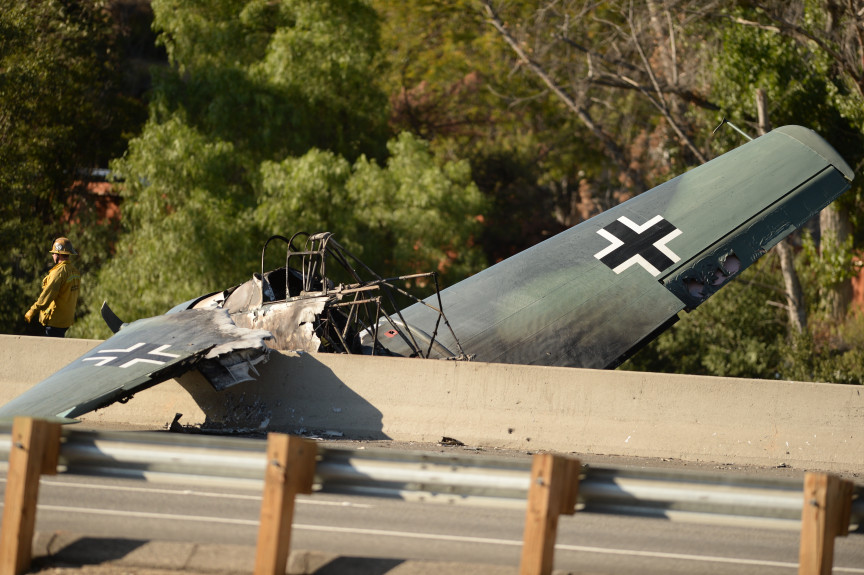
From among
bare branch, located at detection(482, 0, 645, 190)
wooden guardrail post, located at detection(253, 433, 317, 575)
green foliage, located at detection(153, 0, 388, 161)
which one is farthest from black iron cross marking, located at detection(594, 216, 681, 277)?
green foliage, located at detection(153, 0, 388, 161)

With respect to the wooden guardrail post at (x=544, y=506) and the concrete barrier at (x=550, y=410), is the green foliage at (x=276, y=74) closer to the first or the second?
the concrete barrier at (x=550, y=410)

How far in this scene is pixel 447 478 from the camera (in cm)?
453

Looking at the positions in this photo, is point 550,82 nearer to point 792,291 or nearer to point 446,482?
point 792,291

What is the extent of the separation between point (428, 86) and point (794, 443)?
95.8ft

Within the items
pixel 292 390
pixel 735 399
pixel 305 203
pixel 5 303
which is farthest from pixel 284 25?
pixel 735 399

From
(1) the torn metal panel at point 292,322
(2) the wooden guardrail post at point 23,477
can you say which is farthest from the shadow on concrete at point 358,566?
(1) the torn metal panel at point 292,322

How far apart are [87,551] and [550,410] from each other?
5175mm

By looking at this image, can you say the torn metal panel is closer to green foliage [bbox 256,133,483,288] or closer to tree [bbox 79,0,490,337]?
tree [bbox 79,0,490,337]

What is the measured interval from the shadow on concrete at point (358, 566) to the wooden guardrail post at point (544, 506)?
789 mm

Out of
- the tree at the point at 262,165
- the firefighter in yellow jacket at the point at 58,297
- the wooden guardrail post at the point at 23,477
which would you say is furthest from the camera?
the tree at the point at 262,165

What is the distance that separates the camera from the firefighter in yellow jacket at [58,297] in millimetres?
11828

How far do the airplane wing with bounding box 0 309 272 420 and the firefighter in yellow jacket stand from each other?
6.77ft

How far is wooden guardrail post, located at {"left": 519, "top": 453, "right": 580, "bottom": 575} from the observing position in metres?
4.36

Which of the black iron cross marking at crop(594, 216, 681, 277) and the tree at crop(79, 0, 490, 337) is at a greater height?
the tree at crop(79, 0, 490, 337)
